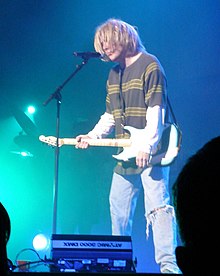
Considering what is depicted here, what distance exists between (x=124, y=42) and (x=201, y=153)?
308cm

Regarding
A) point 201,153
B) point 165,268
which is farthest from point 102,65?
point 201,153

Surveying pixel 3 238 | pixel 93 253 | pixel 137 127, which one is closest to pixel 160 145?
pixel 137 127

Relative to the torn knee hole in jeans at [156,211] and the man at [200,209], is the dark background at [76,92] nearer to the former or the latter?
the torn knee hole in jeans at [156,211]

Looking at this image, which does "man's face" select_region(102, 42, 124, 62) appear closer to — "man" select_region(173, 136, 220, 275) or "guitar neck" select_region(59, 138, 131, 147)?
"guitar neck" select_region(59, 138, 131, 147)

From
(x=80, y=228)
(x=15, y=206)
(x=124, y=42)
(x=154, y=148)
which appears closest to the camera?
(x=154, y=148)

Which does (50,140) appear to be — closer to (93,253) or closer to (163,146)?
(163,146)

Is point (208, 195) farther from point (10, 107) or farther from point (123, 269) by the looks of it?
point (10, 107)

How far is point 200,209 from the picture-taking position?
529mm

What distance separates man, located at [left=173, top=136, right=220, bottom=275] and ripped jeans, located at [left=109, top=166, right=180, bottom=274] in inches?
98.0

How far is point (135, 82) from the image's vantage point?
10.9 ft

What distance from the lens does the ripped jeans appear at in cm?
305

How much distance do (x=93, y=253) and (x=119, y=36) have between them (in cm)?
181

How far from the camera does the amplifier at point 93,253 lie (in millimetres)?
2389

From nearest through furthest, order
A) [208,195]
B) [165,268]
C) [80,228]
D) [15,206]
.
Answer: [208,195], [165,268], [80,228], [15,206]
